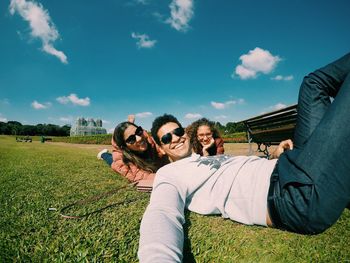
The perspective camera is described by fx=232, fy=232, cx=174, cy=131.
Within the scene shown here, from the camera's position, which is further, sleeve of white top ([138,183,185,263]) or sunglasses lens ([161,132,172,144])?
sunglasses lens ([161,132,172,144])

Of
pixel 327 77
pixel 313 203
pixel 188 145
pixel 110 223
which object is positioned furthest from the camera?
pixel 188 145

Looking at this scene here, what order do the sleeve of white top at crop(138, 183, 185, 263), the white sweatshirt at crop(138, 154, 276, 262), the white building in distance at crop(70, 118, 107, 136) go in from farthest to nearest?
the white building in distance at crop(70, 118, 107, 136)
the white sweatshirt at crop(138, 154, 276, 262)
the sleeve of white top at crop(138, 183, 185, 263)

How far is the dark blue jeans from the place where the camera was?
165cm

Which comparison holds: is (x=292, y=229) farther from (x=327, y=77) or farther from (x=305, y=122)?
(x=327, y=77)

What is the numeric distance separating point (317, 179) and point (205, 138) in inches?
184

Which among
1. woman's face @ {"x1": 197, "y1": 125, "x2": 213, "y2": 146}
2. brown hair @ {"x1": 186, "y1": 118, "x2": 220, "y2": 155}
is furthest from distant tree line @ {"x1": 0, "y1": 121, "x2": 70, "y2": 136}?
woman's face @ {"x1": 197, "y1": 125, "x2": 213, "y2": 146}

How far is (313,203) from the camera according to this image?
1.67 m

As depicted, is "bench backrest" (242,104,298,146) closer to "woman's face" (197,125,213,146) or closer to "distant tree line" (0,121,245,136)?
"woman's face" (197,125,213,146)

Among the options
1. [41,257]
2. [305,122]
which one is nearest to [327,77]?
[305,122]

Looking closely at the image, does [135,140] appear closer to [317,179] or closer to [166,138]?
[166,138]

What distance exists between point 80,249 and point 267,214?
168 cm

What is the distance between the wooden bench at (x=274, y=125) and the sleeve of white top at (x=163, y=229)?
4294 mm

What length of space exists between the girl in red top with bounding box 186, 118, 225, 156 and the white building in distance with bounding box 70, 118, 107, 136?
348 feet

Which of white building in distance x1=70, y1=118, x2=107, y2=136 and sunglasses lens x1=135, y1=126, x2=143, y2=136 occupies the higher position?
white building in distance x1=70, y1=118, x2=107, y2=136
